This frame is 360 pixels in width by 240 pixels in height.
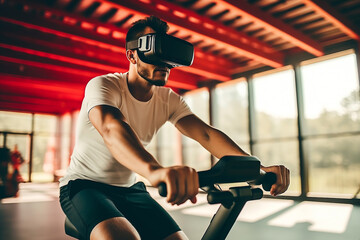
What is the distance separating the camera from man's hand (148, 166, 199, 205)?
681 millimetres

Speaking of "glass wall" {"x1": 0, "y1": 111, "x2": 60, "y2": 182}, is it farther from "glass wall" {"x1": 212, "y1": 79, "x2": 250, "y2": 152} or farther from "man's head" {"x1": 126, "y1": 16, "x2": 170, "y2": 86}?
"man's head" {"x1": 126, "y1": 16, "x2": 170, "y2": 86}

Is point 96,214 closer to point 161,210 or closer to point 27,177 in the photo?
point 161,210

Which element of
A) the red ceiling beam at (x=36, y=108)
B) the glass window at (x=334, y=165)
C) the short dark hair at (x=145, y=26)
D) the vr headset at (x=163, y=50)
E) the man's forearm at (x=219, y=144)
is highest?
the red ceiling beam at (x=36, y=108)

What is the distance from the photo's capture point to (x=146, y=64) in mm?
1110

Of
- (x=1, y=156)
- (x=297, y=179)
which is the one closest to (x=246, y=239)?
(x=297, y=179)

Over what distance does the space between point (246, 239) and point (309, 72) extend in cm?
419

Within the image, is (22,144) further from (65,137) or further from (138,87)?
(138,87)

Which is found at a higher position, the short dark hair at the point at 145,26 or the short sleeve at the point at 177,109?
the short dark hair at the point at 145,26

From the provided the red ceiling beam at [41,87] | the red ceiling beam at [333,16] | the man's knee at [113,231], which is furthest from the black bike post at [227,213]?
the red ceiling beam at [41,87]

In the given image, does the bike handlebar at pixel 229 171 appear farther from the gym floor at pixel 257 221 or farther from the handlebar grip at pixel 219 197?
the gym floor at pixel 257 221

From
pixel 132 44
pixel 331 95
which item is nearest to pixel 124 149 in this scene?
pixel 132 44

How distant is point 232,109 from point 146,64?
6792 mm

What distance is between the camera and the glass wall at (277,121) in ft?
20.8

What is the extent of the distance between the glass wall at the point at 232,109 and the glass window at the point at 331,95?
58.5 inches
